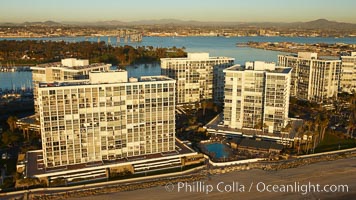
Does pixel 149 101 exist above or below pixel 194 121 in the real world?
above

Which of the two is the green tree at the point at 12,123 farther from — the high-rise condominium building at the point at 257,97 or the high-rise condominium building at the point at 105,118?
the high-rise condominium building at the point at 257,97

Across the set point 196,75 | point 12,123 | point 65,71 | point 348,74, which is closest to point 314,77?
point 348,74

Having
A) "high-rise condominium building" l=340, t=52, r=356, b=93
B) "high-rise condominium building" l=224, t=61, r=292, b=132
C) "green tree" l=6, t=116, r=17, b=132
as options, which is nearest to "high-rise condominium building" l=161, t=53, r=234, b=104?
"high-rise condominium building" l=224, t=61, r=292, b=132

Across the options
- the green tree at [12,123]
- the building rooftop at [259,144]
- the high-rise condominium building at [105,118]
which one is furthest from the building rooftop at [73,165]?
the green tree at [12,123]

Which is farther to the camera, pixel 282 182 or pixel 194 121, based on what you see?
pixel 194 121

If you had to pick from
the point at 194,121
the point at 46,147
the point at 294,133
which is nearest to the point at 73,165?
the point at 46,147

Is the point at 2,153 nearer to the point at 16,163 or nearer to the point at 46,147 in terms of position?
the point at 16,163

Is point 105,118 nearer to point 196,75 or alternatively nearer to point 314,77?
point 196,75
